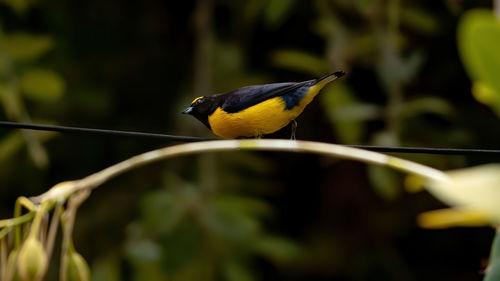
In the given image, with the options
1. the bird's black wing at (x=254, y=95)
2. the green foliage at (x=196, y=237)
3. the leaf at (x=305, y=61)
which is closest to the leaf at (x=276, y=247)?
the green foliage at (x=196, y=237)

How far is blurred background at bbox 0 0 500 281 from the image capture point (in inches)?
82.3

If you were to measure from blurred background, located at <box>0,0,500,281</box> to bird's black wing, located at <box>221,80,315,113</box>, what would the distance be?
25.3 inches

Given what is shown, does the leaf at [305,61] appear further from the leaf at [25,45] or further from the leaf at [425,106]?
the leaf at [25,45]

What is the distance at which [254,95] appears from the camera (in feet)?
4.48

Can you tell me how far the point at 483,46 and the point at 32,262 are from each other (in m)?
0.37

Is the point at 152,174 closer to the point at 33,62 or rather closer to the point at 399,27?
the point at 33,62

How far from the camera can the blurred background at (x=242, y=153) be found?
2.09 metres

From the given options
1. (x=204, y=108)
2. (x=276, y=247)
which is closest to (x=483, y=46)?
(x=204, y=108)

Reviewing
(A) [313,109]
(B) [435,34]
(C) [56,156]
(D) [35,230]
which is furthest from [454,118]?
(D) [35,230]

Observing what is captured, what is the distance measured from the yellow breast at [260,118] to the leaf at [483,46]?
3.11ft

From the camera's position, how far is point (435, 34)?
247cm

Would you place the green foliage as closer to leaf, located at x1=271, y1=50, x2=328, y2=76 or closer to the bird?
leaf, located at x1=271, y1=50, x2=328, y2=76

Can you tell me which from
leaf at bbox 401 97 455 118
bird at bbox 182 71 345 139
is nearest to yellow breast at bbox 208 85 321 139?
Result: bird at bbox 182 71 345 139

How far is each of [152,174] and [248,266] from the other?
0.47 m
